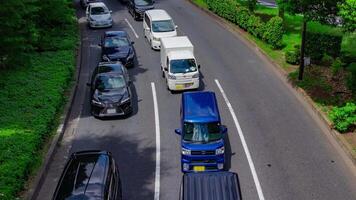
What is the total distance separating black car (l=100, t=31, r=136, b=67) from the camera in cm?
2892

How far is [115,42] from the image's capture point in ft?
99.0

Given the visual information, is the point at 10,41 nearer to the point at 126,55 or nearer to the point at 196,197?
the point at 126,55

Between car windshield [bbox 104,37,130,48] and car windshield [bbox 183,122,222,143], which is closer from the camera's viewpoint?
car windshield [bbox 183,122,222,143]

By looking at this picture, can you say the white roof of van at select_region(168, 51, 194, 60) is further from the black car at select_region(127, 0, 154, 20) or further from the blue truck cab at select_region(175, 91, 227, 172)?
the black car at select_region(127, 0, 154, 20)

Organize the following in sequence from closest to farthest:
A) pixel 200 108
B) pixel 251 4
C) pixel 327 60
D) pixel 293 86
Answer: pixel 200 108, pixel 293 86, pixel 327 60, pixel 251 4

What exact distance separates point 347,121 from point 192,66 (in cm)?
872

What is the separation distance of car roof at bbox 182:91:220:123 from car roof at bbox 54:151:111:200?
13.1 ft

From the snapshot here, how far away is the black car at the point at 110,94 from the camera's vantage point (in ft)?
74.2

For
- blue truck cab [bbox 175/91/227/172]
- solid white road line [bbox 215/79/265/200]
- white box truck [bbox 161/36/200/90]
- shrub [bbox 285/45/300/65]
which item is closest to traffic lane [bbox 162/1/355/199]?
solid white road line [bbox 215/79/265/200]

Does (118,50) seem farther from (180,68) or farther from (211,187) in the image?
(211,187)

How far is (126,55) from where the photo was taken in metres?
29.0

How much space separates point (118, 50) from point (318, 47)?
40.5ft

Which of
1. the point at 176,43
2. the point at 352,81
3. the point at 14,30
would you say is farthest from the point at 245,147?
the point at 14,30

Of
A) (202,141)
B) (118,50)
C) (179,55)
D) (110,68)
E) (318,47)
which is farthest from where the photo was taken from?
(118,50)
